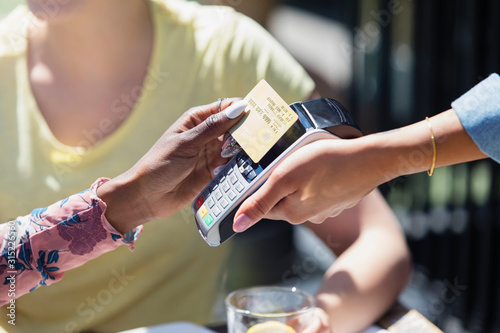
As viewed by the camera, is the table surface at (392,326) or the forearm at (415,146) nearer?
the forearm at (415,146)

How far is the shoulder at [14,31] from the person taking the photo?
0.89 metres

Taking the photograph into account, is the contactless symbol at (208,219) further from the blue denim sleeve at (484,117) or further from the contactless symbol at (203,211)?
the blue denim sleeve at (484,117)

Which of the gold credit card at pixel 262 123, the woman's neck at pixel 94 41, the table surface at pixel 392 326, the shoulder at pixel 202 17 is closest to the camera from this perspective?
the gold credit card at pixel 262 123

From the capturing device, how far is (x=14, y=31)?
37.4 inches

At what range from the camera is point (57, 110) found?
37.6 inches

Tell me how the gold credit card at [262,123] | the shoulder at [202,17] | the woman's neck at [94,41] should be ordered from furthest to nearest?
1. the shoulder at [202,17]
2. the woman's neck at [94,41]
3. the gold credit card at [262,123]

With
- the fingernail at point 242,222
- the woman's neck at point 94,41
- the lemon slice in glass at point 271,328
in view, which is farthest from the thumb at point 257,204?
the woman's neck at point 94,41

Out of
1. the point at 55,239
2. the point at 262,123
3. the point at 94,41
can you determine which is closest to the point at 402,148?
the point at 262,123

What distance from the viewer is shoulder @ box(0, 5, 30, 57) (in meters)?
0.89

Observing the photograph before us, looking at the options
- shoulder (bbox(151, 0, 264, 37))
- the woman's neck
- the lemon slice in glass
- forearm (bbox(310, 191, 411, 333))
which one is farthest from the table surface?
shoulder (bbox(151, 0, 264, 37))

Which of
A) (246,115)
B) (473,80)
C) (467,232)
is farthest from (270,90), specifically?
(467,232)

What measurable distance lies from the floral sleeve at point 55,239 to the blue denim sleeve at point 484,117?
0.50 metres

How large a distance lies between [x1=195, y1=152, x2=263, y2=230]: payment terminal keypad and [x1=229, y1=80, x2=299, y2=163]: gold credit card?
2 cm

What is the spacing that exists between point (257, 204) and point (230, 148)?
0.10 meters
